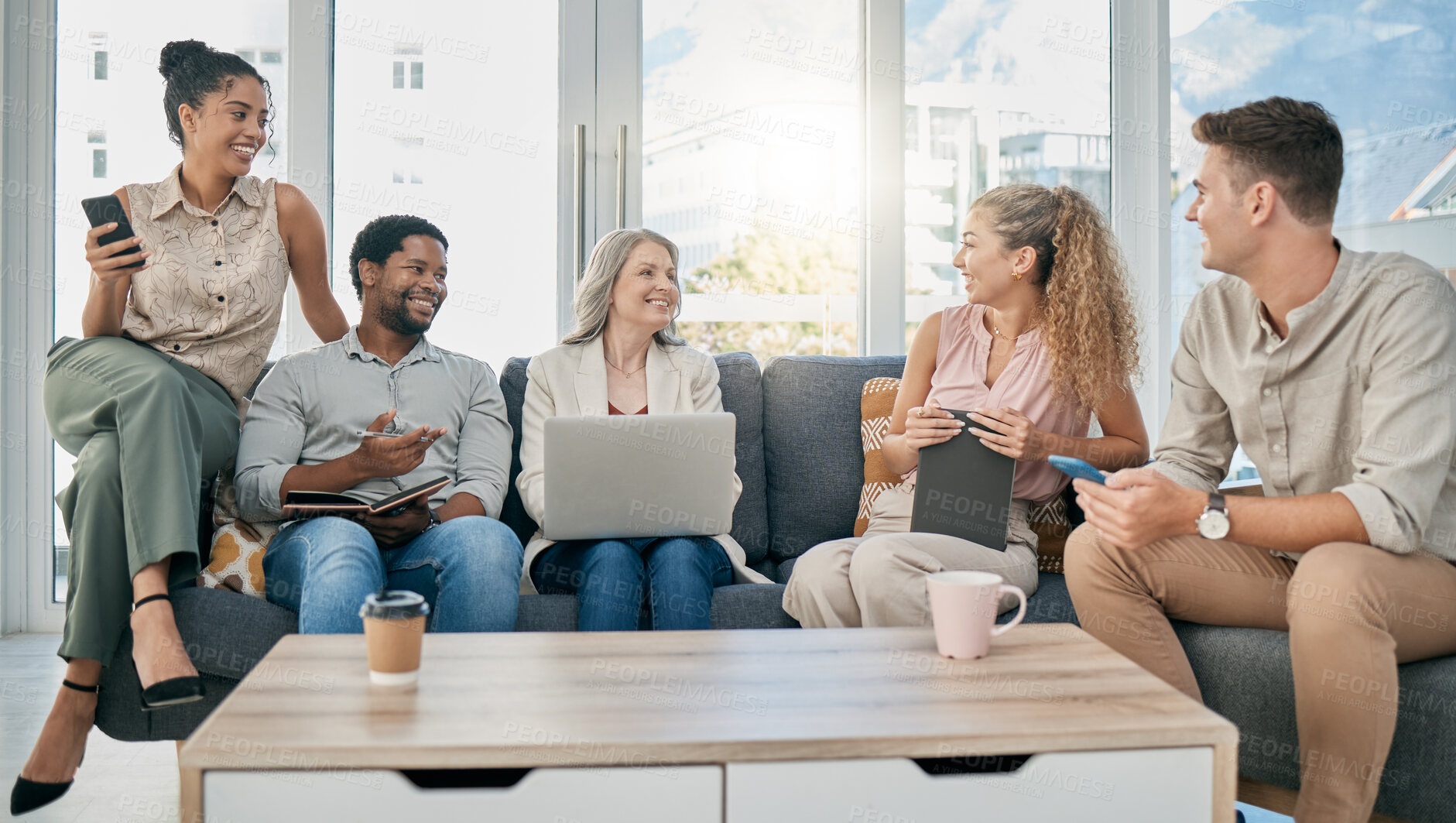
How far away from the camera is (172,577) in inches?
69.4

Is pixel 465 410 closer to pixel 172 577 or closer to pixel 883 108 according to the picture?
pixel 172 577

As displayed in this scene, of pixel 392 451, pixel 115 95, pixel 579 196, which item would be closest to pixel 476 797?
pixel 392 451

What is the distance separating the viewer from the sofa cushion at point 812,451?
7.64 ft

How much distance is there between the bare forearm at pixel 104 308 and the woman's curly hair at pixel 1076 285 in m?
1.69

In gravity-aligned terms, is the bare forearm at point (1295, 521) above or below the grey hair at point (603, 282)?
below

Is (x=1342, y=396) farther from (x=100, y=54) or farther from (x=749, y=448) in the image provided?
(x=100, y=54)

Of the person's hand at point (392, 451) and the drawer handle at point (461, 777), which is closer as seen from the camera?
the drawer handle at point (461, 777)

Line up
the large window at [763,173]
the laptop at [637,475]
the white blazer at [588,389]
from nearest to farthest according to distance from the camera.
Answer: the laptop at [637,475]
the white blazer at [588,389]
the large window at [763,173]

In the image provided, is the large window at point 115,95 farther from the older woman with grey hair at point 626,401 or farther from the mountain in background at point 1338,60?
the mountain in background at point 1338,60

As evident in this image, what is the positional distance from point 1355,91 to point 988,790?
3.44 meters

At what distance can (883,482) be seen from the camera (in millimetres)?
2238

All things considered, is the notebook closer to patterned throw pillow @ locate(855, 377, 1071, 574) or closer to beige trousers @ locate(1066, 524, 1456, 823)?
patterned throw pillow @ locate(855, 377, 1071, 574)

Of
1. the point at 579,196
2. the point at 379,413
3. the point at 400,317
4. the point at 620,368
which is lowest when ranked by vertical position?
the point at 379,413

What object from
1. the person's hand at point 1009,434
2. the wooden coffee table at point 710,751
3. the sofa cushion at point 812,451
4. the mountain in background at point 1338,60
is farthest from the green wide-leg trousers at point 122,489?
the mountain in background at point 1338,60
